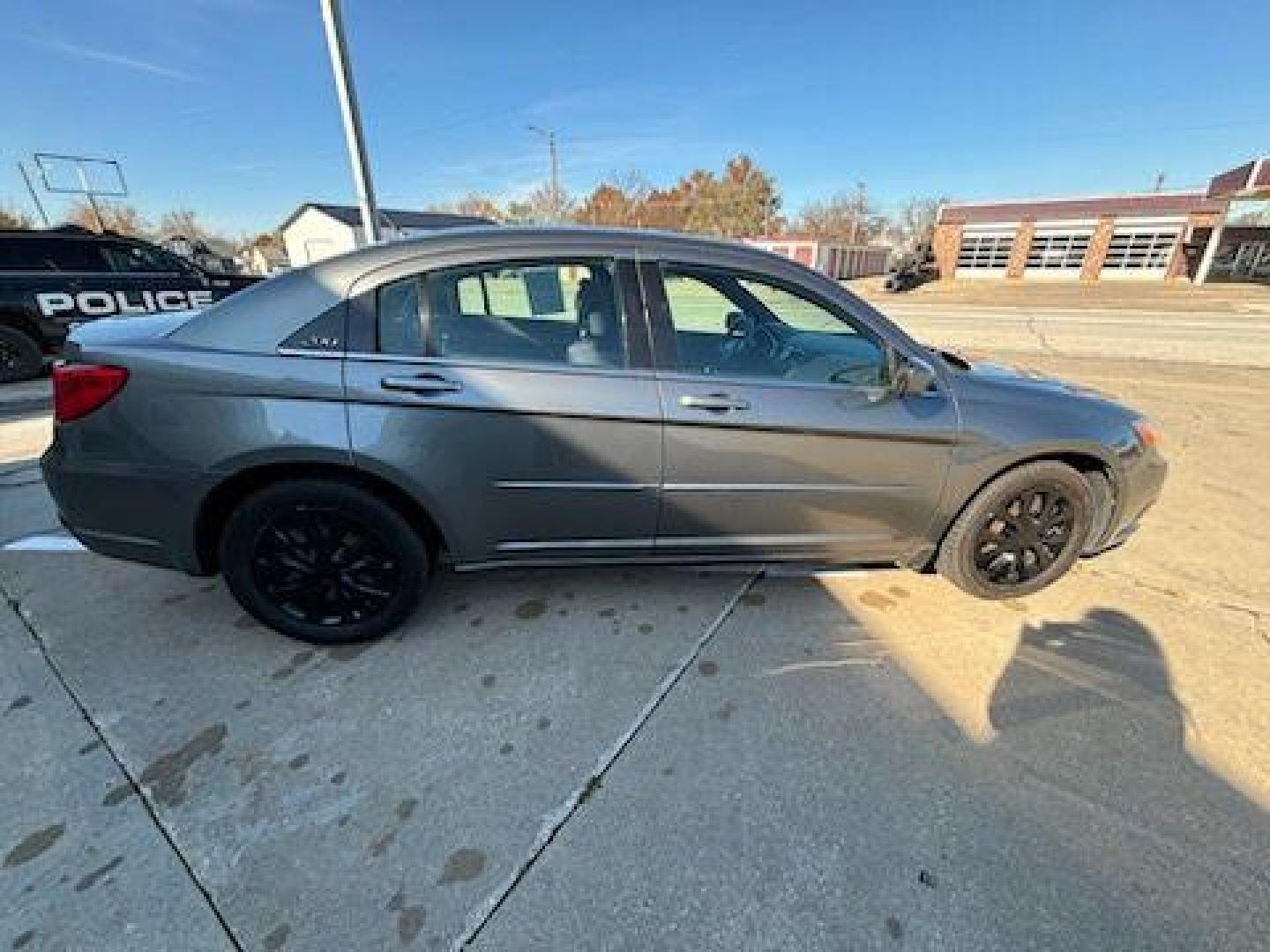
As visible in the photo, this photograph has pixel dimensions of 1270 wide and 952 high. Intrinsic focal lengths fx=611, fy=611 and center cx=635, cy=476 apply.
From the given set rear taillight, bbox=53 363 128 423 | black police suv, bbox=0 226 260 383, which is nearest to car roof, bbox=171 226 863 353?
rear taillight, bbox=53 363 128 423

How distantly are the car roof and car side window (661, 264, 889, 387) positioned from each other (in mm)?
98

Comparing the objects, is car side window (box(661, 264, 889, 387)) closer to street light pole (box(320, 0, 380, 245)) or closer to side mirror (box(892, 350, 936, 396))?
side mirror (box(892, 350, 936, 396))

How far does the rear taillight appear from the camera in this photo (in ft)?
7.49

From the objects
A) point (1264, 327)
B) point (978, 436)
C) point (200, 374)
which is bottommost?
point (1264, 327)

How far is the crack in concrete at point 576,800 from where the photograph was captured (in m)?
1.60

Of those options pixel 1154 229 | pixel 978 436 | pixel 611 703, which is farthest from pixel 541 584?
pixel 1154 229

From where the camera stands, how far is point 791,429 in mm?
2525

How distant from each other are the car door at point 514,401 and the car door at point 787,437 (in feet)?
0.46

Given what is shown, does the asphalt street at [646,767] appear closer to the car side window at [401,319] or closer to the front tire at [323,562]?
the front tire at [323,562]

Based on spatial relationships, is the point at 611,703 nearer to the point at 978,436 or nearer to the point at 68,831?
the point at 68,831

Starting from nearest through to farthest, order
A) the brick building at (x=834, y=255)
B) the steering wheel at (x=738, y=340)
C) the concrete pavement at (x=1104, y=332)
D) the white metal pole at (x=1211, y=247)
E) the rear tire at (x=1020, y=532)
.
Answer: the steering wheel at (x=738, y=340) < the rear tire at (x=1020, y=532) < the concrete pavement at (x=1104, y=332) < the white metal pole at (x=1211, y=247) < the brick building at (x=834, y=255)

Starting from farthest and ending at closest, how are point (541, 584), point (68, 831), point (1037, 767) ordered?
1. point (541, 584)
2. point (1037, 767)
3. point (68, 831)

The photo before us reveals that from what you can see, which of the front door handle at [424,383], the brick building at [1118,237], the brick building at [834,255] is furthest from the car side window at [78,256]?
the brick building at [1118,237]

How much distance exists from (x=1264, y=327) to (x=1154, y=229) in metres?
26.9
